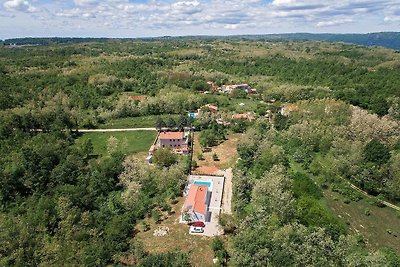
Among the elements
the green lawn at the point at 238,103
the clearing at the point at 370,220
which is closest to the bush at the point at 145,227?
the clearing at the point at 370,220

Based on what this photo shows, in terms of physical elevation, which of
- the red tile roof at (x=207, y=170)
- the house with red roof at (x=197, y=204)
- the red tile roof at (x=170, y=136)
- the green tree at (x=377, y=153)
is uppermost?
the green tree at (x=377, y=153)

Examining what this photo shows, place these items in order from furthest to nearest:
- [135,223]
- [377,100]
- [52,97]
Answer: [52,97] < [377,100] < [135,223]

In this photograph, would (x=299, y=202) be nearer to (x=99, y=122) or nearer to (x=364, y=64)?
(x=99, y=122)

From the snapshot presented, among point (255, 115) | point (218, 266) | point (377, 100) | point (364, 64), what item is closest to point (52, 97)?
point (255, 115)

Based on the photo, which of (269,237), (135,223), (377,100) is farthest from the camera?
(377,100)

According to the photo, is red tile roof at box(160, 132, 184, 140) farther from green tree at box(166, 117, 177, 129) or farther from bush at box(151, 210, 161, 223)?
bush at box(151, 210, 161, 223)

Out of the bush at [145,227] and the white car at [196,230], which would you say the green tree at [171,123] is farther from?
the white car at [196,230]
